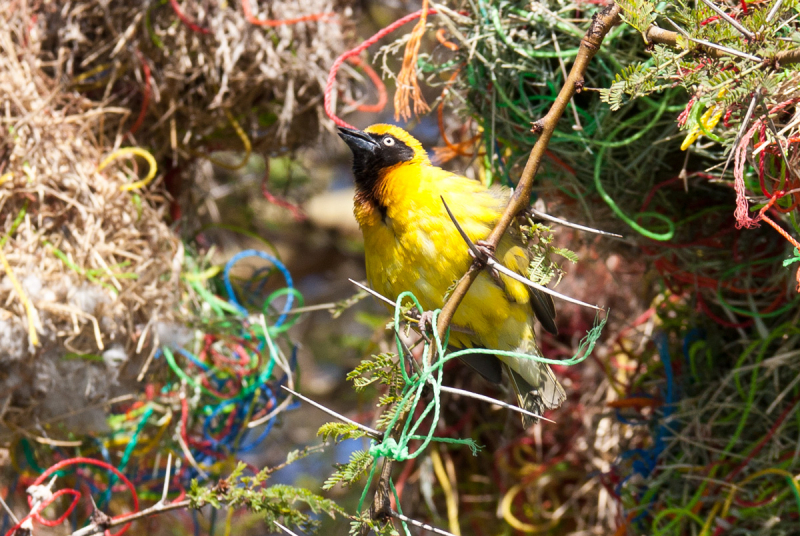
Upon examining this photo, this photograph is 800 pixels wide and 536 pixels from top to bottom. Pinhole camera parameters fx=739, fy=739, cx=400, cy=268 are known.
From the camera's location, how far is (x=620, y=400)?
2.33 meters

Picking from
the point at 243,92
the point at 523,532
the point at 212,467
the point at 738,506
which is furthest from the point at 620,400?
the point at 243,92

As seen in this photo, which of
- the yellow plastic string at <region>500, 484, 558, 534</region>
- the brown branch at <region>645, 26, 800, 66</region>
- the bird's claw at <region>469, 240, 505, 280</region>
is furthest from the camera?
the yellow plastic string at <region>500, 484, 558, 534</region>

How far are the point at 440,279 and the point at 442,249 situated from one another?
8 centimetres

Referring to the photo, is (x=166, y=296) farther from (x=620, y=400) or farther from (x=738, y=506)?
(x=738, y=506)

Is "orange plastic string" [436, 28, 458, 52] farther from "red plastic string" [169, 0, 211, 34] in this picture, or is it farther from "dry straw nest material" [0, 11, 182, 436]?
"dry straw nest material" [0, 11, 182, 436]

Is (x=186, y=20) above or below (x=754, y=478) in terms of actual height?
above

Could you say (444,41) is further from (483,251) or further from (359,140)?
(483,251)

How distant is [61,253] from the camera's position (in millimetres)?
1969

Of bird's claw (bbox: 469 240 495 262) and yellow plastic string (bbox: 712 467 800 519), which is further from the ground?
bird's claw (bbox: 469 240 495 262)

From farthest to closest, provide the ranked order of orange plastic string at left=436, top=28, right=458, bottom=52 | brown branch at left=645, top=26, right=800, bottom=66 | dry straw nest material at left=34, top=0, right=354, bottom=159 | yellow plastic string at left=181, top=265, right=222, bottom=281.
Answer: yellow plastic string at left=181, top=265, right=222, bottom=281 → dry straw nest material at left=34, top=0, right=354, bottom=159 → orange plastic string at left=436, top=28, right=458, bottom=52 → brown branch at left=645, top=26, right=800, bottom=66

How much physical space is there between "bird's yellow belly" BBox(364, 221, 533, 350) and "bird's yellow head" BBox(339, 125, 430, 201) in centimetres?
14

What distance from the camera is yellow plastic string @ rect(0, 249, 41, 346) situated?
1.76 m

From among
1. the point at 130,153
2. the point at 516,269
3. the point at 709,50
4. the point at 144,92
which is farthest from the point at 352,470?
the point at 144,92

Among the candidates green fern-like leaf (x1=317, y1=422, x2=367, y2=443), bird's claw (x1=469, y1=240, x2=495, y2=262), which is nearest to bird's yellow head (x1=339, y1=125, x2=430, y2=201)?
bird's claw (x1=469, y1=240, x2=495, y2=262)
